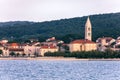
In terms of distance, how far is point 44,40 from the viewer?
19400cm

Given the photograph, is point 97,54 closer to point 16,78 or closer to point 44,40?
point 44,40

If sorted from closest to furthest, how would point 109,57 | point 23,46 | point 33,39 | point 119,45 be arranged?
1. point 109,57
2. point 119,45
3. point 23,46
4. point 33,39

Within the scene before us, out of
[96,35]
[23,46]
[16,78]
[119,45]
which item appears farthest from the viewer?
[96,35]

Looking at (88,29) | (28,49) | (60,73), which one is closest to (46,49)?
(28,49)

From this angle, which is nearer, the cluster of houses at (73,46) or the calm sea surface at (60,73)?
the calm sea surface at (60,73)

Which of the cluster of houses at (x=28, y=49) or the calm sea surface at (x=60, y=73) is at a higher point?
the cluster of houses at (x=28, y=49)

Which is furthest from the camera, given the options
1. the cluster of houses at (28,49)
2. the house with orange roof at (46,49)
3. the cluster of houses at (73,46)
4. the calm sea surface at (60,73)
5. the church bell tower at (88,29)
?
the church bell tower at (88,29)

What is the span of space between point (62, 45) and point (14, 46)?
488 inches

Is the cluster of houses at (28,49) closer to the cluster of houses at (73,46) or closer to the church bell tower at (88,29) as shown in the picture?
the cluster of houses at (73,46)

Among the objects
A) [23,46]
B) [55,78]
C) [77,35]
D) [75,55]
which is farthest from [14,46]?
[55,78]

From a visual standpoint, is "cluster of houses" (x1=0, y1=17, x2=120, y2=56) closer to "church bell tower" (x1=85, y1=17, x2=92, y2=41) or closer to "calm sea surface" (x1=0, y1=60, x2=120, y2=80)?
"church bell tower" (x1=85, y1=17, x2=92, y2=41)

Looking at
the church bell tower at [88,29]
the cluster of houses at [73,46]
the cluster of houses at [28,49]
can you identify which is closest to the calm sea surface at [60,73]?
the cluster of houses at [73,46]

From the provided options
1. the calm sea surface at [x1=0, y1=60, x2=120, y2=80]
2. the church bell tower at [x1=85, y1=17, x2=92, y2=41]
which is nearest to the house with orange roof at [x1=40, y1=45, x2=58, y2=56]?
the church bell tower at [x1=85, y1=17, x2=92, y2=41]

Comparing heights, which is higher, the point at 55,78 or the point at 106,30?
the point at 106,30
